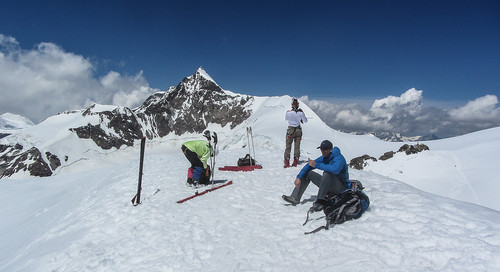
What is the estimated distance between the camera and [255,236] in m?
6.19

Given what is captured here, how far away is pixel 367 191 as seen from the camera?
8.45 meters

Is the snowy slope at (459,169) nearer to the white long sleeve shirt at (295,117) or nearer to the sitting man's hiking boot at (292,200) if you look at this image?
the white long sleeve shirt at (295,117)

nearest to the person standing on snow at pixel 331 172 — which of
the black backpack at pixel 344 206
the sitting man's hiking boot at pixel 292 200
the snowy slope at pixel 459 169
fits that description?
the black backpack at pixel 344 206

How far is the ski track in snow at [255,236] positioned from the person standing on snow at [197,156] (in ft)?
3.95

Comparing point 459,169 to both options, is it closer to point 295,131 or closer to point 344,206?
point 295,131

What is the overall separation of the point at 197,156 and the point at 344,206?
6014mm

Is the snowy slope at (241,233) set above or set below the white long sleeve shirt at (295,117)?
below

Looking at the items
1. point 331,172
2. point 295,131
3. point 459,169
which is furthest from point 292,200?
point 459,169

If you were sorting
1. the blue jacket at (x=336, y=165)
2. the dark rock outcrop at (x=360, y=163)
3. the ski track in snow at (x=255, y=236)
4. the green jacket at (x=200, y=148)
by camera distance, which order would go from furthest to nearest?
the dark rock outcrop at (x=360, y=163) < the green jacket at (x=200, y=148) < the blue jacket at (x=336, y=165) < the ski track in snow at (x=255, y=236)

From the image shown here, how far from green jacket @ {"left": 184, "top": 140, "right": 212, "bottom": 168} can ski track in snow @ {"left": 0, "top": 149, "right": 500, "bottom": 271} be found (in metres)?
1.62

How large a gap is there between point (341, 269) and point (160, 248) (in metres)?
3.76

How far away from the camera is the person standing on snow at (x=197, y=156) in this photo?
10250 millimetres

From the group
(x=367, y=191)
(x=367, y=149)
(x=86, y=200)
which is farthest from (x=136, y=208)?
(x=367, y=149)

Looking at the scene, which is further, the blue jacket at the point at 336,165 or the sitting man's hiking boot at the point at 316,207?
the sitting man's hiking boot at the point at 316,207
